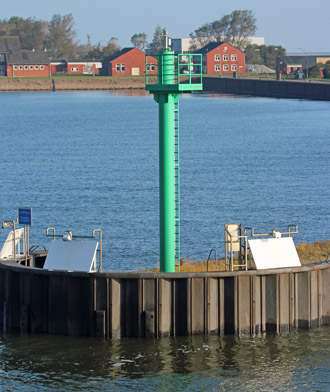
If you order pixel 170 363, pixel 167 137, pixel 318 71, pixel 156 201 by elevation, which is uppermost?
pixel 318 71

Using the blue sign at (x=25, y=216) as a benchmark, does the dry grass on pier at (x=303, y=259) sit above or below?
below

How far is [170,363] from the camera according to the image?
858 inches

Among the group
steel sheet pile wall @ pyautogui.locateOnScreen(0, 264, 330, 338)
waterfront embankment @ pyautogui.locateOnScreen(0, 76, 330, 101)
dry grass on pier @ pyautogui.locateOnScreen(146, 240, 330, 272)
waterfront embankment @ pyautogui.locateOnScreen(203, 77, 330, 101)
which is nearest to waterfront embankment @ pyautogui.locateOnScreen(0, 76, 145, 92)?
waterfront embankment @ pyautogui.locateOnScreen(0, 76, 330, 101)

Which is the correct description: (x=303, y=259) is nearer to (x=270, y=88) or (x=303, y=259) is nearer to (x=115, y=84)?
(x=270, y=88)

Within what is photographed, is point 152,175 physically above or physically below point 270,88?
below

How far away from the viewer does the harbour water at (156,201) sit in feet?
70.6

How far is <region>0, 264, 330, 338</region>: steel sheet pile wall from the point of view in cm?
2227

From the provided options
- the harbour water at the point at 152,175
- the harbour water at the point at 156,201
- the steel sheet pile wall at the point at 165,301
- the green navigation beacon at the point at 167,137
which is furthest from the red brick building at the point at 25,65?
the steel sheet pile wall at the point at 165,301

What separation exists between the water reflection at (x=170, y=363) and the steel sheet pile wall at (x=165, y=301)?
329 mm

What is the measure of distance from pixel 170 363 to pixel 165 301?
1.54m

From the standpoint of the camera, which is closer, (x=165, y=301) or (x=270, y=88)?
(x=165, y=301)

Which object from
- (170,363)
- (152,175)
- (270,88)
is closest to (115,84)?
(270,88)

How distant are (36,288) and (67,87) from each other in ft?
563

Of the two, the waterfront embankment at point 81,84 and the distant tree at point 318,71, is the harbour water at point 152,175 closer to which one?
the waterfront embankment at point 81,84
